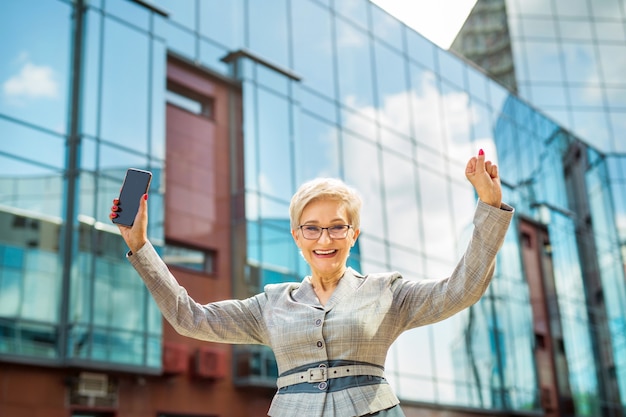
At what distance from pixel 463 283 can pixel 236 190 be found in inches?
579

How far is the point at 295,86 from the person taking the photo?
18453 mm

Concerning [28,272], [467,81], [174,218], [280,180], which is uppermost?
[467,81]

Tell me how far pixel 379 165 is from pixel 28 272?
1028cm

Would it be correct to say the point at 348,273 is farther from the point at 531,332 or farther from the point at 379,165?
the point at 531,332

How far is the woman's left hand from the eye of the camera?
223cm

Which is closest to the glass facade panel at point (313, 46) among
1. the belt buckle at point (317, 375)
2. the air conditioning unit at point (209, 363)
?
the air conditioning unit at point (209, 363)

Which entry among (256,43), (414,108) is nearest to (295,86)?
(256,43)

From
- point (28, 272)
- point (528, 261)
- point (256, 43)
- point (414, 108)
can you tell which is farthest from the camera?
point (528, 261)

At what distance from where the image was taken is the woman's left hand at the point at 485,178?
→ 2.23 metres

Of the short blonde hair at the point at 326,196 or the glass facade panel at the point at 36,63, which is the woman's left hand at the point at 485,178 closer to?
the short blonde hair at the point at 326,196

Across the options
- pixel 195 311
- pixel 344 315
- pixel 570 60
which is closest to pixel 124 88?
pixel 195 311

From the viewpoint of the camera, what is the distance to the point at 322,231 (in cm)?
249

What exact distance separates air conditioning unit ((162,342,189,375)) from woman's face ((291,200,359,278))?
12505 millimetres

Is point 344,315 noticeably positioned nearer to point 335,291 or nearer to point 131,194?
point 335,291
